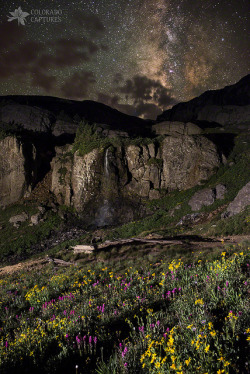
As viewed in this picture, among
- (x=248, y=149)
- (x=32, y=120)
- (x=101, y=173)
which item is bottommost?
(x=101, y=173)

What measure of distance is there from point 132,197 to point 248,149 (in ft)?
64.5

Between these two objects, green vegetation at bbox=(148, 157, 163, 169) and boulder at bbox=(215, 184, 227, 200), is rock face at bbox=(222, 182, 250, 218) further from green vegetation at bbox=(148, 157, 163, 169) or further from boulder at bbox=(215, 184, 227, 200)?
green vegetation at bbox=(148, 157, 163, 169)

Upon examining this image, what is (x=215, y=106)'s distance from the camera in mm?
80438

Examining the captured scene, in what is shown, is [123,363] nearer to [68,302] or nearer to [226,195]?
[68,302]

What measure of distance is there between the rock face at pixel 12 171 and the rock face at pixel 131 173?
6091 mm

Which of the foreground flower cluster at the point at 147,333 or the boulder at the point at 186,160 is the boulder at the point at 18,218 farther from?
the foreground flower cluster at the point at 147,333

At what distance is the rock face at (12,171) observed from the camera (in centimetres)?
3325

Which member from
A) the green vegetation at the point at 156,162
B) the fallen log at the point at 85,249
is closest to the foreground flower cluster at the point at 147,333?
the fallen log at the point at 85,249

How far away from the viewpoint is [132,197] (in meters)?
31.0

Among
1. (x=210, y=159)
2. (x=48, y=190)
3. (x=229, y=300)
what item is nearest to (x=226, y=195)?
(x=210, y=159)

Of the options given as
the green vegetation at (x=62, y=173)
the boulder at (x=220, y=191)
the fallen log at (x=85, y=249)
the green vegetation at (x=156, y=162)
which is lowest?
the fallen log at (x=85, y=249)

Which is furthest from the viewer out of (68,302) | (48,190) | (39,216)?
(48,190)

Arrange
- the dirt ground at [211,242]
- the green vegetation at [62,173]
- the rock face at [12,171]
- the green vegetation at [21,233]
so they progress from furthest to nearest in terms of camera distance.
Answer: the green vegetation at [62,173]
the rock face at [12,171]
the green vegetation at [21,233]
the dirt ground at [211,242]

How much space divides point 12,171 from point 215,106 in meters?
78.0
